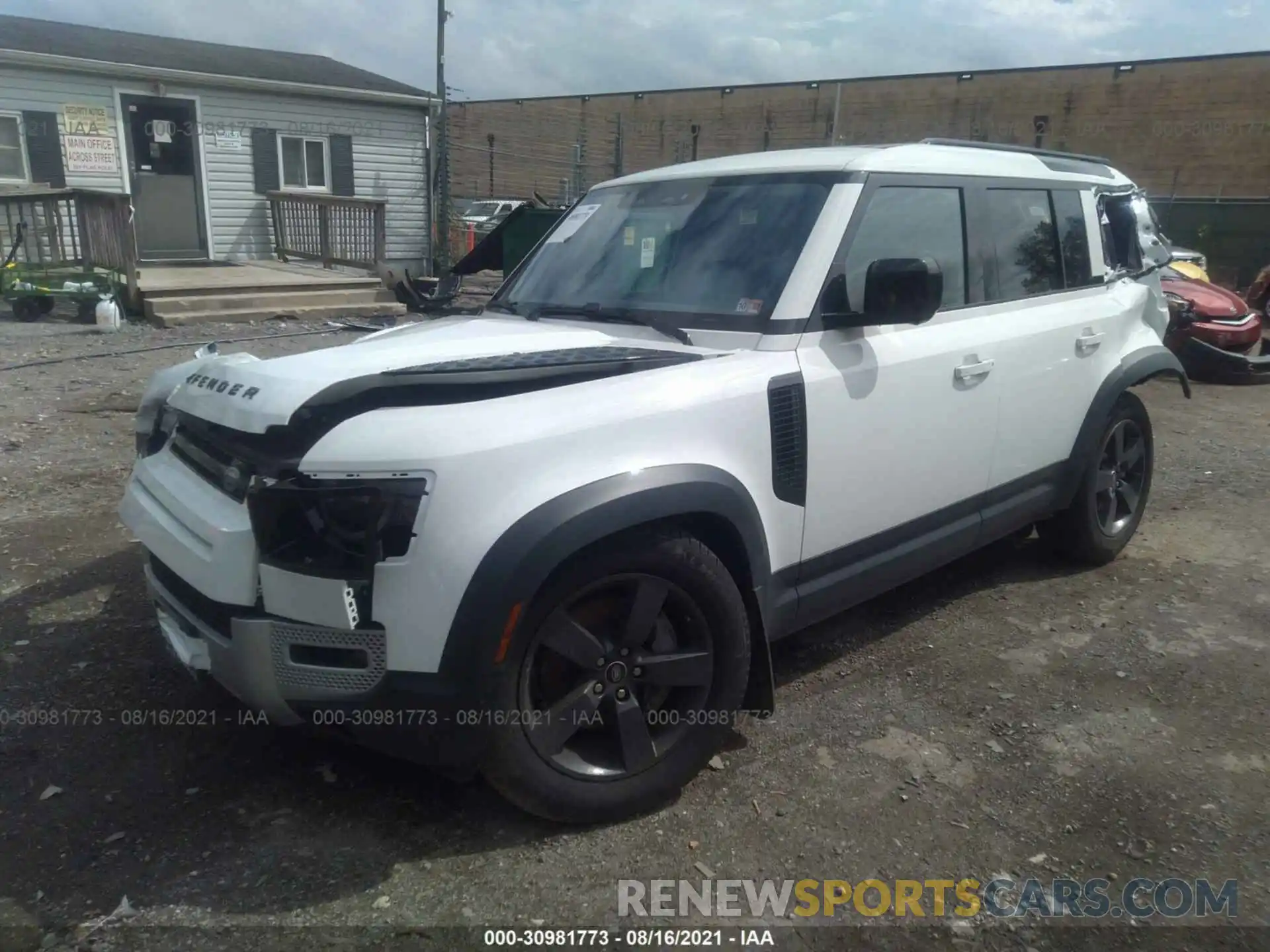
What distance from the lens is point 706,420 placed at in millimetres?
2826

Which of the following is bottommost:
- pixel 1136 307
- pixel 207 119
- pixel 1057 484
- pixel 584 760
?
pixel 584 760

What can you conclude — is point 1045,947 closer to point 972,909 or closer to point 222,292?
point 972,909

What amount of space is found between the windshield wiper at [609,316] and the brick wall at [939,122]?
17.0m

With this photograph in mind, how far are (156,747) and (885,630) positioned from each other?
283cm

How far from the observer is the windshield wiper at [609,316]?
11.0 ft

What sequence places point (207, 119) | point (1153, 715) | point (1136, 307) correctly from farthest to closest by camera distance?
point (207, 119) < point (1136, 307) < point (1153, 715)

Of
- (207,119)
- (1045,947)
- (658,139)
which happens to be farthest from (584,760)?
(658,139)

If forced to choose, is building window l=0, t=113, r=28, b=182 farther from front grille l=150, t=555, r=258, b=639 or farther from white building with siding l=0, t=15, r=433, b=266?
front grille l=150, t=555, r=258, b=639

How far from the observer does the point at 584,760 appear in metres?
2.75

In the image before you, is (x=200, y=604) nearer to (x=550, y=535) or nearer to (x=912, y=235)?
(x=550, y=535)

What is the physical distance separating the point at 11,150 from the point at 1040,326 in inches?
579

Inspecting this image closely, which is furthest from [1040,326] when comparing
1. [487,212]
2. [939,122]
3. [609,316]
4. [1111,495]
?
[939,122]

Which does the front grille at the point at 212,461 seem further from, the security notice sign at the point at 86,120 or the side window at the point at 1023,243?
the security notice sign at the point at 86,120

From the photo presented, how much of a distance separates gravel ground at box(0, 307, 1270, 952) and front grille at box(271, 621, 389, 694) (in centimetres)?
56
